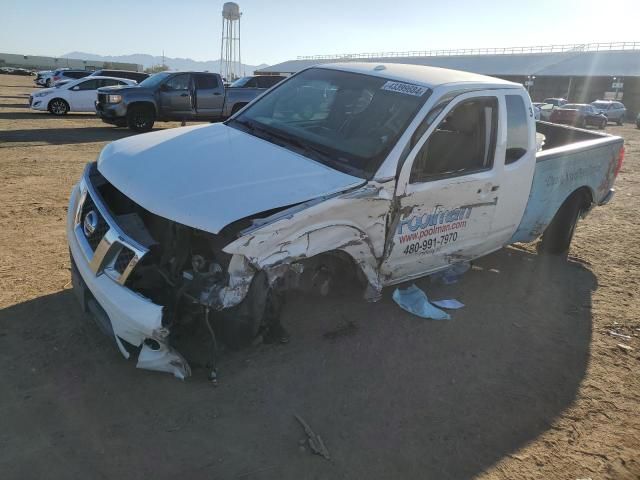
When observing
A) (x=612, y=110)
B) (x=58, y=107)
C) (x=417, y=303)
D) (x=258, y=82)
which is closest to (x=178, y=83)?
(x=258, y=82)

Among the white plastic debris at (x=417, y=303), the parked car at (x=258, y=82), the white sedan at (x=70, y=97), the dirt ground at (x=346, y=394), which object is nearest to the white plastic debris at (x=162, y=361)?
the dirt ground at (x=346, y=394)

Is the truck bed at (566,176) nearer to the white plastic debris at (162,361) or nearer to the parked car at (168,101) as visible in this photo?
the white plastic debris at (162,361)

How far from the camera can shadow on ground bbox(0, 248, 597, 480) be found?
A: 2525mm

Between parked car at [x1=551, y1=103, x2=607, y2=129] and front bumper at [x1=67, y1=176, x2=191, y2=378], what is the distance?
27655 millimetres

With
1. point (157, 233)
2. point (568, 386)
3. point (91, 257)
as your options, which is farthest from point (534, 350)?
point (91, 257)

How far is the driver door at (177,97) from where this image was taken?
14242 millimetres

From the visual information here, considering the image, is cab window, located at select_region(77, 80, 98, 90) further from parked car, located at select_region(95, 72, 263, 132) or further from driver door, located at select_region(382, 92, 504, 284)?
driver door, located at select_region(382, 92, 504, 284)

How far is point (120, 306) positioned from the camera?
8.95 ft

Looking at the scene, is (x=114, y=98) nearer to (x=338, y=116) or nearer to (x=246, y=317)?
(x=338, y=116)

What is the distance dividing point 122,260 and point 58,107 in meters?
17.7

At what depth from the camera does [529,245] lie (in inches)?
241

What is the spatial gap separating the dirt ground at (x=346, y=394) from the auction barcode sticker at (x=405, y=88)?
173cm

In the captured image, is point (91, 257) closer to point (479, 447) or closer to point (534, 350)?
point (479, 447)

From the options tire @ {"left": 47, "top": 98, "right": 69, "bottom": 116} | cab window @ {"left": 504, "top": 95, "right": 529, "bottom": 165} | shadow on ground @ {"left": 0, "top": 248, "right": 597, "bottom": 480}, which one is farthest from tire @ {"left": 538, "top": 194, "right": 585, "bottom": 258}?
tire @ {"left": 47, "top": 98, "right": 69, "bottom": 116}
